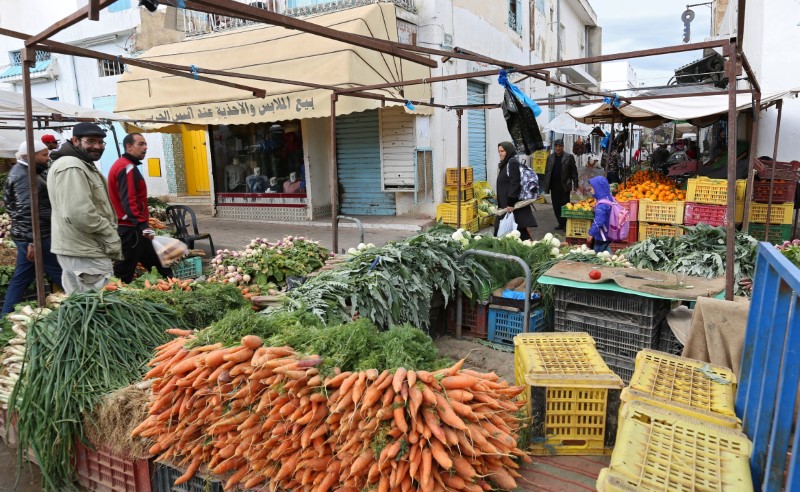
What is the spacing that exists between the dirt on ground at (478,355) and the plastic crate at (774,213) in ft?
21.3

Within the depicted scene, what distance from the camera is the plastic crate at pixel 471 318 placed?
17.4 feet

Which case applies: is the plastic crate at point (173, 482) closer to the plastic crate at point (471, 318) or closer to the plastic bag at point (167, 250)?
the plastic bag at point (167, 250)

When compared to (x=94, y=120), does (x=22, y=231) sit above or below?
below

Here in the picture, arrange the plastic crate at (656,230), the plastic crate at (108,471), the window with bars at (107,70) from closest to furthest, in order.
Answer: the plastic crate at (108,471)
the plastic crate at (656,230)
the window with bars at (107,70)

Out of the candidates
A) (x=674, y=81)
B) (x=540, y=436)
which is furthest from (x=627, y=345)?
(x=674, y=81)

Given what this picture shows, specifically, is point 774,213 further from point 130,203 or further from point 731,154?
point 130,203

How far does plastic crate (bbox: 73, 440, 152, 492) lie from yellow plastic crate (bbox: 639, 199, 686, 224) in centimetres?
866

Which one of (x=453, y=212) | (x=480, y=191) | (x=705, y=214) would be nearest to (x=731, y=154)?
(x=705, y=214)

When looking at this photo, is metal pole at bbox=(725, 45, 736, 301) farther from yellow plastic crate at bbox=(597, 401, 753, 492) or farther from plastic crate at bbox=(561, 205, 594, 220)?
plastic crate at bbox=(561, 205, 594, 220)

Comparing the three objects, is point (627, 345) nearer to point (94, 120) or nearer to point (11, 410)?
point (11, 410)

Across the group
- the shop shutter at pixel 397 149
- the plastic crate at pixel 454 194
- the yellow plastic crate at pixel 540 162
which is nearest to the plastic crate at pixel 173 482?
the shop shutter at pixel 397 149

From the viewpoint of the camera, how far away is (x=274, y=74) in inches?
408

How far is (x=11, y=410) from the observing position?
127 inches

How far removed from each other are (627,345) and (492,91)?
42.2 feet
